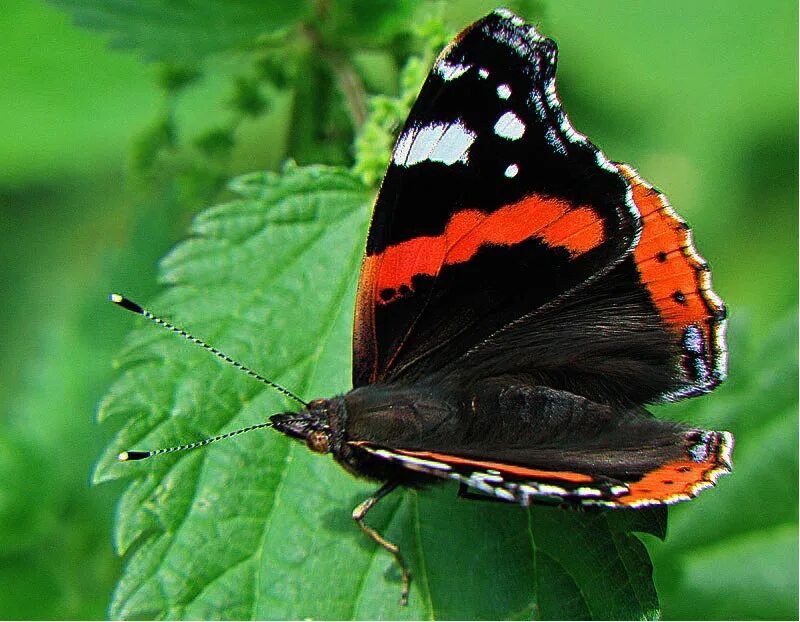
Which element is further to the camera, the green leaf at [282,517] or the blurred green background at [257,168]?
the blurred green background at [257,168]

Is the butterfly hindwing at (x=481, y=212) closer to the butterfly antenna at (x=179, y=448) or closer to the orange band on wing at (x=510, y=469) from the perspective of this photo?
the butterfly antenna at (x=179, y=448)

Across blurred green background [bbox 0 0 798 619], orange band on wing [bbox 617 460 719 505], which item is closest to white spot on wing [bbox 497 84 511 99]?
blurred green background [bbox 0 0 798 619]

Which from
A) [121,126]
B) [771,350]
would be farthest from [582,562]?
[121,126]

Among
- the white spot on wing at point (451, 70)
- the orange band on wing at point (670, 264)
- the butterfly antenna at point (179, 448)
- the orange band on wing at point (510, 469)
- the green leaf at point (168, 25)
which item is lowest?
the orange band on wing at point (510, 469)

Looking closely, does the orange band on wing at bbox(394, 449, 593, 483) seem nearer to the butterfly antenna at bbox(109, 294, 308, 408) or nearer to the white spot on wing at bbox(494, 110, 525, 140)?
the butterfly antenna at bbox(109, 294, 308, 408)

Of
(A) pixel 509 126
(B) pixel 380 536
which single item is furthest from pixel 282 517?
(A) pixel 509 126

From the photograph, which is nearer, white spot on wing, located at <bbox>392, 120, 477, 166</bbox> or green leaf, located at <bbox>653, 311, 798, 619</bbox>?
white spot on wing, located at <bbox>392, 120, 477, 166</bbox>

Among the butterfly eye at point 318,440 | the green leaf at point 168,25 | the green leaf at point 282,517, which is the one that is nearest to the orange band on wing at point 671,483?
the green leaf at point 282,517

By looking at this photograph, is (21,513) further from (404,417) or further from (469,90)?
(469,90)
